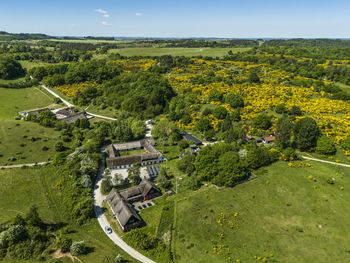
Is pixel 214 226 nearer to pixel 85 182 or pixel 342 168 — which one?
pixel 85 182

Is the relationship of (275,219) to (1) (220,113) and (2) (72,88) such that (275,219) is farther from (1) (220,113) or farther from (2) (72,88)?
(2) (72,88)

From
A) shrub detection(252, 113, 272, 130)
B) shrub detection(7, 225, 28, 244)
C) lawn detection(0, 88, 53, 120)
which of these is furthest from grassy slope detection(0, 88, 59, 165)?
shrub detection(252, 113, 272, 130)

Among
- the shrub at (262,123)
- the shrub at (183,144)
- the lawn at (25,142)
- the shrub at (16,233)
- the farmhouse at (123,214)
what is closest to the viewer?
the shrub at (16,233)

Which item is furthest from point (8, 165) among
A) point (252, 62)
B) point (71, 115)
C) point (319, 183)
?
point (252, 62)

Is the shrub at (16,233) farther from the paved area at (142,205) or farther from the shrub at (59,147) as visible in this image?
the shrub at (59,147)

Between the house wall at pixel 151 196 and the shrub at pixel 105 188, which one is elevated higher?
the shrub at pixel 105 188

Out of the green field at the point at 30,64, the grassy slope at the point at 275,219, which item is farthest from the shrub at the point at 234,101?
the green field at the point at 30,64

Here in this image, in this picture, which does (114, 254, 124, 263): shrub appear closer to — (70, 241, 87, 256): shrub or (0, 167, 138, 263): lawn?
(0, 167, 138, 263): lawn
